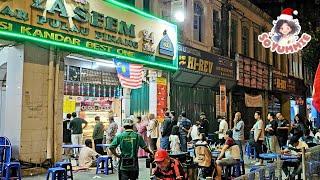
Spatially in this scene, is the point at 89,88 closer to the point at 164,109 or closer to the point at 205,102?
the point at 164,109

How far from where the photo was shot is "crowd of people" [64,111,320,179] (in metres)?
7.92

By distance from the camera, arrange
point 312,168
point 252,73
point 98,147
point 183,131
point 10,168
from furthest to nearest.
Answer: point 252,73
point 183,131
point 98,147
point 10,168
point 312,168

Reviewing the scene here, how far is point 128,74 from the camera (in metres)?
14.7

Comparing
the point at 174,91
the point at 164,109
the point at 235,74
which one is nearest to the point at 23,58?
the point at 164,109

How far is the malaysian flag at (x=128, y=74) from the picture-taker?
14.5 metres

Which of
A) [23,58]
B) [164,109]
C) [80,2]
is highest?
[80,2]

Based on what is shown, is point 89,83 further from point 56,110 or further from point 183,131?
point 183,131

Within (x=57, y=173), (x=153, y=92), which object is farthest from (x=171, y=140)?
(x=57, y=173)

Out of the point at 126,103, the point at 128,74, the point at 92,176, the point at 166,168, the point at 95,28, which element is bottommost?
the point at 92,176

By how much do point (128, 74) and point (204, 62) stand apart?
244 inches

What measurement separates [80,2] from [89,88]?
13.2 feet

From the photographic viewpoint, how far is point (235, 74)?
23.1 metres

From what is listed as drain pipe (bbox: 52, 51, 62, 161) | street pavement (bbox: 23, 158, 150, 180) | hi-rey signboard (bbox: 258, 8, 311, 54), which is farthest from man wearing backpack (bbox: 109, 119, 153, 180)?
hi-rey signboard (bbox: 258, 8, 311, 54)

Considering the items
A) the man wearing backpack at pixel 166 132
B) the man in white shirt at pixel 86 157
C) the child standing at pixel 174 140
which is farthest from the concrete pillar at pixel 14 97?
the man wearing backpack at pixel 166 132
